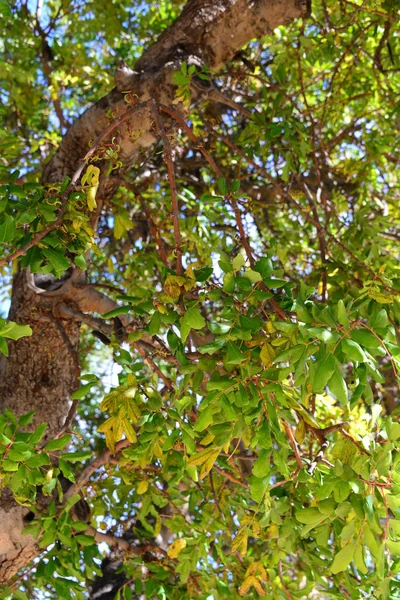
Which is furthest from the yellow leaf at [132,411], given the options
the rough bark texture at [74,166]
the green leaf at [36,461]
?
the rough bark texture at [74,166]

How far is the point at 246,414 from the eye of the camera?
1.38m

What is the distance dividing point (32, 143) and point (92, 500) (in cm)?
179

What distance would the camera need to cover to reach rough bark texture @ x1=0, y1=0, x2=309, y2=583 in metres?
2.13

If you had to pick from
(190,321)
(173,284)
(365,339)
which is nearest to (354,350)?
(365,339)

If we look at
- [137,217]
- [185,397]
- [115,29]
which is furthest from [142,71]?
[115,29]

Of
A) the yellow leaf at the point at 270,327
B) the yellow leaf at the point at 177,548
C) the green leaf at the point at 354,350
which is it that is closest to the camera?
the green leaf at the point at 354,350

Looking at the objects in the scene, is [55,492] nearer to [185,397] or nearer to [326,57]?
[185,397]

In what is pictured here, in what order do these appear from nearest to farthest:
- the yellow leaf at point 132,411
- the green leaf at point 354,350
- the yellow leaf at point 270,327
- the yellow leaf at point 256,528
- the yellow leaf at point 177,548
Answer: the green leaf at point 354,350 < the yellow leaf at point 270,327 < the yellow leaf at point 132,411 < the yellow leaf at point 256,528 < the yellow leaf at point 177,548

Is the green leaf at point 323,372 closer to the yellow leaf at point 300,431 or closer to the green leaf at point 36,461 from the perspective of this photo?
the yellow leaf at point 300,431

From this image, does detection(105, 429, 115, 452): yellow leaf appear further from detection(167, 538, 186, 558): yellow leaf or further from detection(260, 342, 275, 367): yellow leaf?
detection(167, 538, 186, 558): yellow leaf

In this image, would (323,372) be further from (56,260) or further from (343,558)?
(56,260)

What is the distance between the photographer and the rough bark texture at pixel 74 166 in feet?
6.99

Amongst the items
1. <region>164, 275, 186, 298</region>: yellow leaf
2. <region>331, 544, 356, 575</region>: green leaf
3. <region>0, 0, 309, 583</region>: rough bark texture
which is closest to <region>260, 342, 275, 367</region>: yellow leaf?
<region>164, 275, 186, 298</region>: yellow leaf

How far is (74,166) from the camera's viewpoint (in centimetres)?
244
